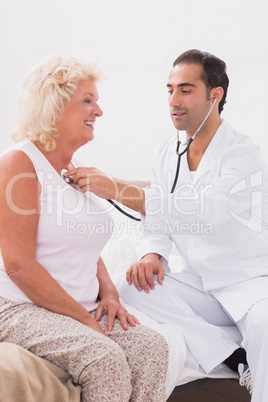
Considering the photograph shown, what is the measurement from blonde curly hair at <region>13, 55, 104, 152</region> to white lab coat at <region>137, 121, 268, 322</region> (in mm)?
426

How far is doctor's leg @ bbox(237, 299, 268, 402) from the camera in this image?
5.38 feet

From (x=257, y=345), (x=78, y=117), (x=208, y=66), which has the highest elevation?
(x=208, y=66)

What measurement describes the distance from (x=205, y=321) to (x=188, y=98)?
2.87 feet

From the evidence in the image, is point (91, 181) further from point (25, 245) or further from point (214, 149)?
point (214, 149)

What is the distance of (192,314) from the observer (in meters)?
1.87

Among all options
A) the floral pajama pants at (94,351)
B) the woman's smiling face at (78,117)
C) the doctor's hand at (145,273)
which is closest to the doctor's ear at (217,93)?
the woman's smiling face at (78,117)

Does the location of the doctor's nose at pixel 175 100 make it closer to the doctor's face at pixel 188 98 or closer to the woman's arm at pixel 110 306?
the doctor's face at pixel 188 98

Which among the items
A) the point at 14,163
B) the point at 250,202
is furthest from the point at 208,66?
the point at 14,163

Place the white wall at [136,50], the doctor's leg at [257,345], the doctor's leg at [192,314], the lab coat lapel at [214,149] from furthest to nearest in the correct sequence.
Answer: the white wall at [136,50], the lab coat lapel at [214,149], the doctor's leg at [192,314], the doctor's leg at [257,345]

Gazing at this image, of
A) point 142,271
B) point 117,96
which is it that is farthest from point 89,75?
point 117,96

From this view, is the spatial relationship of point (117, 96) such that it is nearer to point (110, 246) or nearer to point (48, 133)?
point (110, 246)

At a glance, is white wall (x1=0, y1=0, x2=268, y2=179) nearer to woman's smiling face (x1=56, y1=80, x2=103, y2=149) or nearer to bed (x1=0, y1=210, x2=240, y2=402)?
bed (x1=0, y1=210, x2=240, y2=402)

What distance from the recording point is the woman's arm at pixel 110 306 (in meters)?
1.64

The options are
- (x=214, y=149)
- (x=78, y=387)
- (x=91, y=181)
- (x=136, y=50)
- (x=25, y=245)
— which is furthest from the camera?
(x=136, y=50)
